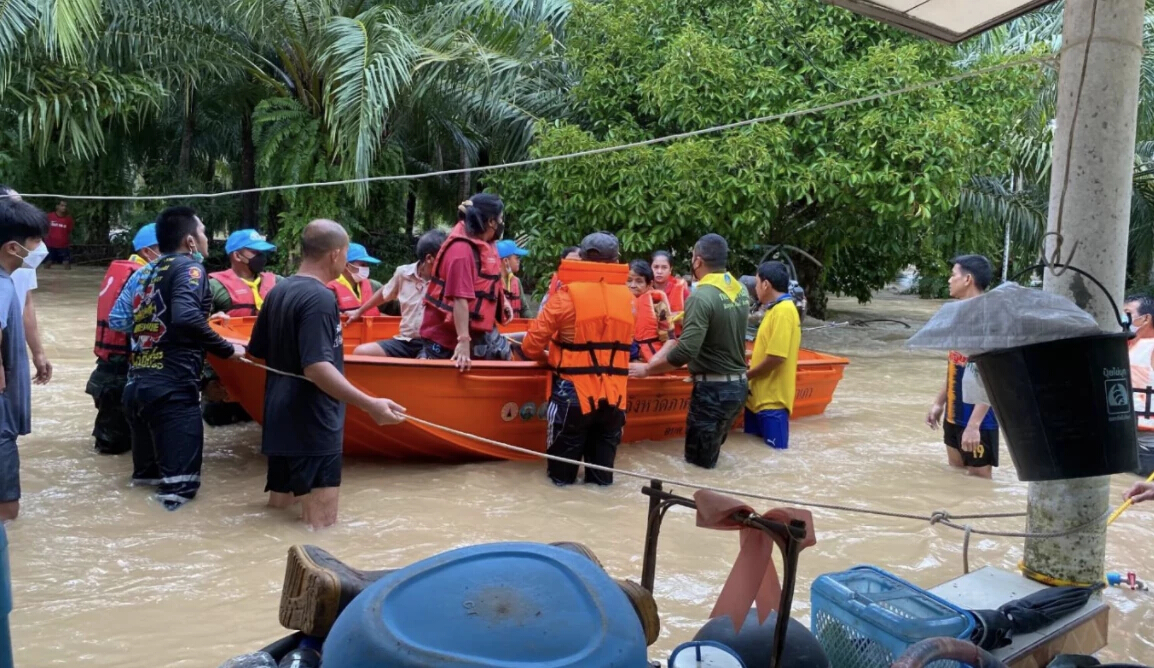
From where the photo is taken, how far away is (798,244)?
1423 centimetres

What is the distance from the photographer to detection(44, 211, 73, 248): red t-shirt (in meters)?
19.9

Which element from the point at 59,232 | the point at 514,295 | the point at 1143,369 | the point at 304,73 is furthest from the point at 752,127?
the point at 59,232

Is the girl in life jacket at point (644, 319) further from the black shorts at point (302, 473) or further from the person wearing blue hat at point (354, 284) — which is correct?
the black shorts at point (302, 473)

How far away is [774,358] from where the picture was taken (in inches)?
274

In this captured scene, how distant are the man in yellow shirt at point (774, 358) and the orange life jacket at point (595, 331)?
1440 millimetres

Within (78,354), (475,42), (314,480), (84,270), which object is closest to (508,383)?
(314,480)

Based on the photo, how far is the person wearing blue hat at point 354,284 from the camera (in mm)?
7746

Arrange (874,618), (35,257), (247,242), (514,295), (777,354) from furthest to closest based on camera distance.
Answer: (514,295)
(777,354)
(247,242)
(35,257)
(874,618)

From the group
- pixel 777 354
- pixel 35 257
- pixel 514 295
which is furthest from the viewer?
pixel 514 295

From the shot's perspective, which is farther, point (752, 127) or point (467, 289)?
point (752, 127)

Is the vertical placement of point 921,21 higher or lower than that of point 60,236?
higher

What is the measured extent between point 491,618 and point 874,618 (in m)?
1.58

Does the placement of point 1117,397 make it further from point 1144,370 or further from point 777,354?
point 777,354

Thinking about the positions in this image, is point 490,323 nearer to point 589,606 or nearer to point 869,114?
point 589,606
